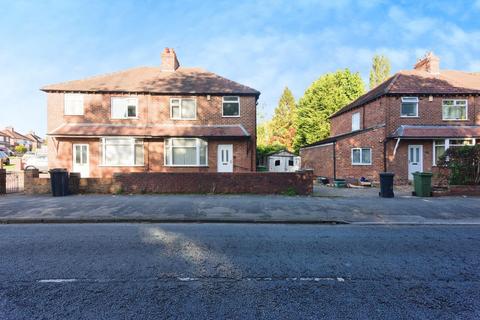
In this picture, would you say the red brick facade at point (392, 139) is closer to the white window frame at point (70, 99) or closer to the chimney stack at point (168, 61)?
the chimney stack at point (168, 61)

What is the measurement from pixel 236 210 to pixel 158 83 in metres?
13.5

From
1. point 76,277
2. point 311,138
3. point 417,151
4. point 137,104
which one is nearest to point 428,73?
point 417,151

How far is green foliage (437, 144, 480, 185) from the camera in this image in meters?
11.5

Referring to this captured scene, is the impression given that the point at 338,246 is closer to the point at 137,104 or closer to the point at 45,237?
the point at 45,237

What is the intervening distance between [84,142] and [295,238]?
16.4 m

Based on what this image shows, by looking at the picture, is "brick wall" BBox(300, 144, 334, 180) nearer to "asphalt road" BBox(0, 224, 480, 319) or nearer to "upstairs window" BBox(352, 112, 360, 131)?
"upstairs window" BBox(352, 112, 360, 131)

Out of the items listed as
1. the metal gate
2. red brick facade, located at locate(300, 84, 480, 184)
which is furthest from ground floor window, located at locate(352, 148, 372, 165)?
the metal gate

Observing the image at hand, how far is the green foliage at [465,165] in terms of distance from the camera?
11.5 metres

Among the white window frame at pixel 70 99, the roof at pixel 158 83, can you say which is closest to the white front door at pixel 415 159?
the roof at pixel 158 83

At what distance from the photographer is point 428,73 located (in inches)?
830

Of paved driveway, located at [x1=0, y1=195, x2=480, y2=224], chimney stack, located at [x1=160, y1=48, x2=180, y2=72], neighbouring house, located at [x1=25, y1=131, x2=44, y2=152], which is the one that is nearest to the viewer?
paved driveway, located at [x1=0, y1=195, x2=480, y2=224]

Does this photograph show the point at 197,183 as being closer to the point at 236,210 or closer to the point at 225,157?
the point at 236,210

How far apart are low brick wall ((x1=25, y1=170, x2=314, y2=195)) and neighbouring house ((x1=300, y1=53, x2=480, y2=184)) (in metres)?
9.04

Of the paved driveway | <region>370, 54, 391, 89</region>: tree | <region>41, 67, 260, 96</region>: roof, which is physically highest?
<region>370, 54, 391, 89</region>: tree
